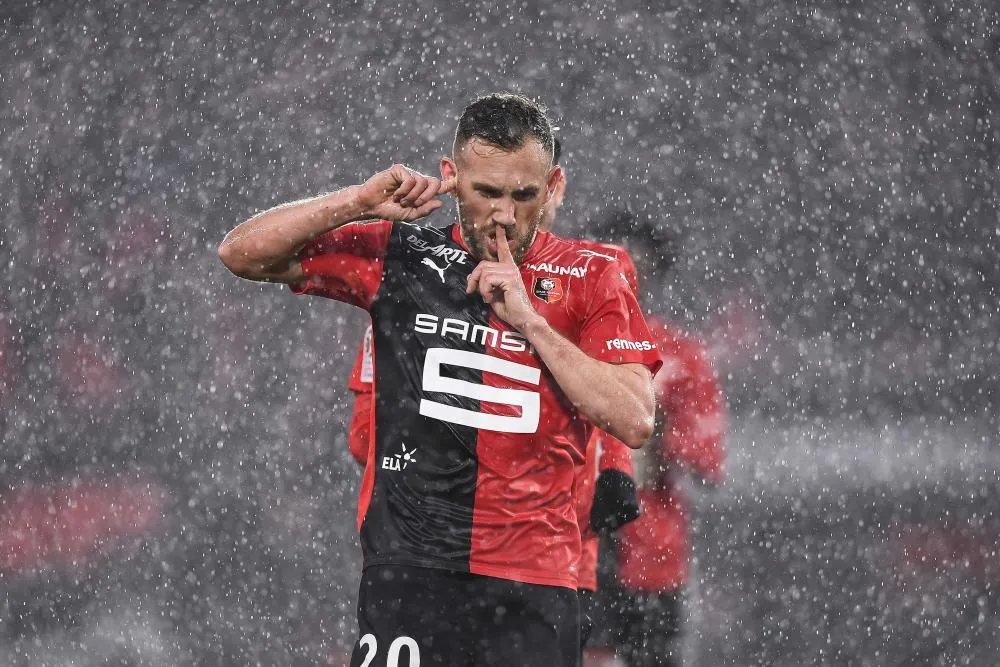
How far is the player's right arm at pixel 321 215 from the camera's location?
6.37ft

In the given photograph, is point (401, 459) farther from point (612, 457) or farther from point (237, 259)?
point (612, 457)

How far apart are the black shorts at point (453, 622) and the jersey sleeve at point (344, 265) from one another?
0.51 m

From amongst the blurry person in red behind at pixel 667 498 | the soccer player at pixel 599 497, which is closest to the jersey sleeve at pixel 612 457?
the soccer player at pixel 599 497

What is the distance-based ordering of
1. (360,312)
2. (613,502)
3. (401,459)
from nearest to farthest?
(401,459)
(613,502)
(360,312)

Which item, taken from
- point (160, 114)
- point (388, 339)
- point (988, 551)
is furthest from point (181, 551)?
point (988, 551)

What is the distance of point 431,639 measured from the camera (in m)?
1.88

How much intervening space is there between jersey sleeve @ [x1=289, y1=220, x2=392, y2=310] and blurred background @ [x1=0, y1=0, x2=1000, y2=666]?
3764 mm

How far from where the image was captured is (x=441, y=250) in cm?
214

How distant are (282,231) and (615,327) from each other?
0.61 meters

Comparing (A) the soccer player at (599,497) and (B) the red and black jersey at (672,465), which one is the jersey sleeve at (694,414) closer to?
(B) the red and black jersey at (672,465)

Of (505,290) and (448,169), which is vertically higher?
(448,169)

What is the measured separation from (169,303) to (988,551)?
16.5 feet

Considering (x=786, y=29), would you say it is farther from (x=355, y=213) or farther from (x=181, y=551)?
(x=355, y=213)

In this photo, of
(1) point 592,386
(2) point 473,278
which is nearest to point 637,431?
(1) point 592,386
